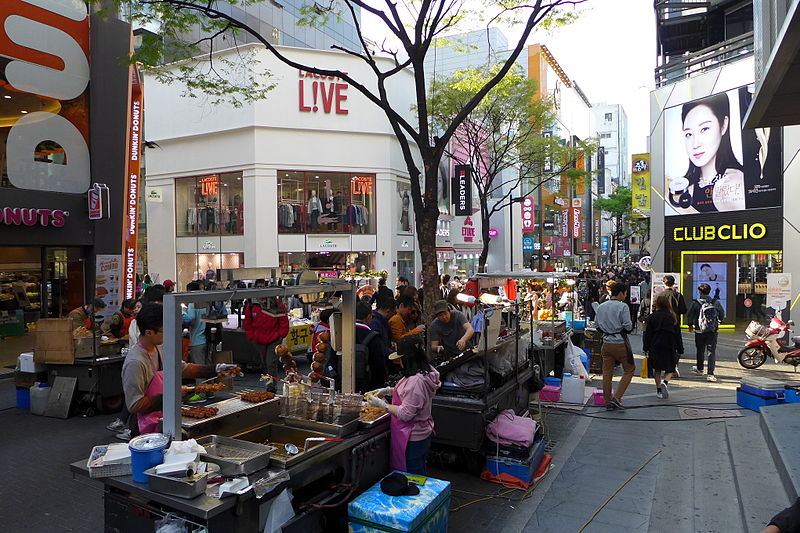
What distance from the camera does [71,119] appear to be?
12820 mm

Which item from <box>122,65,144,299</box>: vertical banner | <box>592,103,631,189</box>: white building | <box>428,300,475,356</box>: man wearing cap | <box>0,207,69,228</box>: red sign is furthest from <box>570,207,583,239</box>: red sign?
<box>592,103,631,189</box>: white building

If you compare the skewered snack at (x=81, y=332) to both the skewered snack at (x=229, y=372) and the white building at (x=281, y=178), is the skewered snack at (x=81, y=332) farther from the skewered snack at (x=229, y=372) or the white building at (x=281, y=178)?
the white building at (x=281, y=178)

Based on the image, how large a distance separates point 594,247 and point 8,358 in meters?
62.9

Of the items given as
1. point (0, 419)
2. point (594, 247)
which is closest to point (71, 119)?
point (0, 419)

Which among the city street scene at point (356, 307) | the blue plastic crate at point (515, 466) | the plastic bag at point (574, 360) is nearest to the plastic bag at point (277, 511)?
the city street scene at point (356, 307)

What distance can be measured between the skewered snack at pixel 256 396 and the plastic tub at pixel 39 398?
569 cm

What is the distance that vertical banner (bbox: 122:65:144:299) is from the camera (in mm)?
14203

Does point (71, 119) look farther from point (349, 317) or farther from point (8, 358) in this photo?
point (349, 317)

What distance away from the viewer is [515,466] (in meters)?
5.86

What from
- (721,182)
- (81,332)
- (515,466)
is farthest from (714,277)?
(81,332)

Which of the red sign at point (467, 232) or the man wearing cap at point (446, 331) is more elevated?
the red sign at point (467, 232)

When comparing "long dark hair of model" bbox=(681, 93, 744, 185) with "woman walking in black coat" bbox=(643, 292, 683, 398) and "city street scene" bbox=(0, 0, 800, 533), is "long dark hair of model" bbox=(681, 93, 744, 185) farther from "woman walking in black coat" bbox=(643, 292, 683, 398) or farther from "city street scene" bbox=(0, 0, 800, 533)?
"woman walking in black coat" bbox=(643, 292, 683, 398)

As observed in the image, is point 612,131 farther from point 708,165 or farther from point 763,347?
point 763,347

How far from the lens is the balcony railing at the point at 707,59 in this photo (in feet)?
55.3
